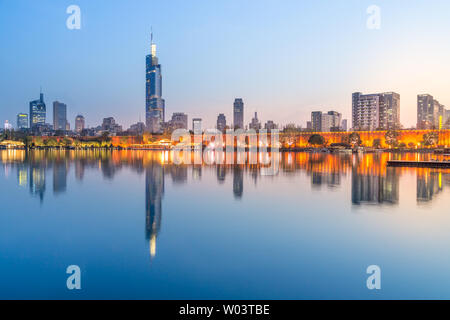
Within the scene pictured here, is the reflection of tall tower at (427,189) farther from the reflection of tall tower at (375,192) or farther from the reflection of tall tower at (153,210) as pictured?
the reflection of tall tower at (153,210)

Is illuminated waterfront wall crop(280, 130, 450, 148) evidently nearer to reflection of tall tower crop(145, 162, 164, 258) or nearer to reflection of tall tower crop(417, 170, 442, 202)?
reflection of tall tower crop(417, 170, 442, 202)

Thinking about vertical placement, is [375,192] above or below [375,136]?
below

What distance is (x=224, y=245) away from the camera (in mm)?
9234

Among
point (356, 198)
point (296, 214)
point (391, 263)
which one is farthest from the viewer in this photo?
point (356, 198)

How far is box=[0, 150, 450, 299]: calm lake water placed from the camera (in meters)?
6.62

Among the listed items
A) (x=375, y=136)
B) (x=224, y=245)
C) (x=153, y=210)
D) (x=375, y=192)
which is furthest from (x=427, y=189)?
(x=375, y=136)

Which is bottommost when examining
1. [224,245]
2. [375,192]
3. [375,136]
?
[224,245]

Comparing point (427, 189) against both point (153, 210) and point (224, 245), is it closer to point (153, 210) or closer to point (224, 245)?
point (153, 210)

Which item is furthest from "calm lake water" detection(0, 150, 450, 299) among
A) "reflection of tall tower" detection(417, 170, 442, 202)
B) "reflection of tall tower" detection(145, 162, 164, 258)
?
"reflection of tall tower" detection(417, 170, 442, 202)
